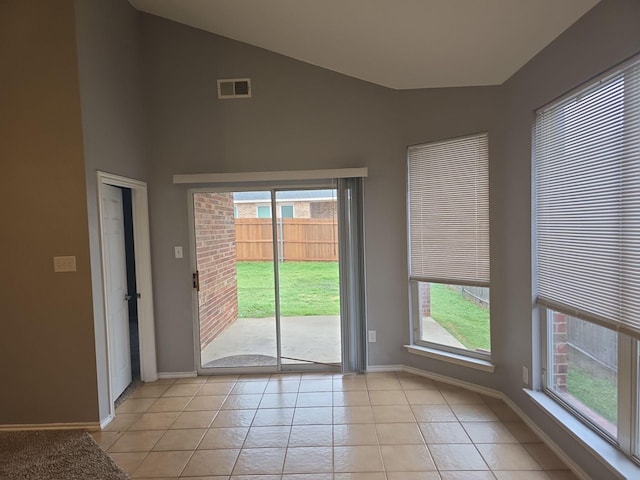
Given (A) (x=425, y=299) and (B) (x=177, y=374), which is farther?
(B) (x=177, y=374)

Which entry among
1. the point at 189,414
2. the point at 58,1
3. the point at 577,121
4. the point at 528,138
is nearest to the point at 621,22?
the point at 577,121

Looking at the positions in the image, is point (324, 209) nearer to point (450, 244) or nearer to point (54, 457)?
point (450, 244)

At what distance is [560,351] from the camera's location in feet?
8.43

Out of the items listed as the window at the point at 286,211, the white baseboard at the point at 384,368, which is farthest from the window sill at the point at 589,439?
the window at the point at 286,211

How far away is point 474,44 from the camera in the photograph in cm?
270

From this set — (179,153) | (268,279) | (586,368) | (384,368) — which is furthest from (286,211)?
(586,368)

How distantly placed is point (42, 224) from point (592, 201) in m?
3.71

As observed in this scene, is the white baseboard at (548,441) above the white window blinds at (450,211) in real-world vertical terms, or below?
below

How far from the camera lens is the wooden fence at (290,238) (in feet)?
12.7

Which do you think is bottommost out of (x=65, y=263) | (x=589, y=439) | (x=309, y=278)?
(x=589, y=439)

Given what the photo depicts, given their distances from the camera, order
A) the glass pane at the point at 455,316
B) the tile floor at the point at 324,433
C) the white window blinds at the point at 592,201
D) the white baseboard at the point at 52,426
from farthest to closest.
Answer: the glass pane at the point at 455,316, the white baseboard at the point at 52,426, the tile floor at the point at 324,433, the white window blinds at the point at 592,201

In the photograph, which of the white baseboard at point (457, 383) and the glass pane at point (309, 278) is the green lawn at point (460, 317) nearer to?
the white baseboard at point (457, 383)

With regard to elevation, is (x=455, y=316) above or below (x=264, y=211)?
below

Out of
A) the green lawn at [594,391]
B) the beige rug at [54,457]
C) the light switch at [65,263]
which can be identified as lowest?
the beige rug at [54,457]
